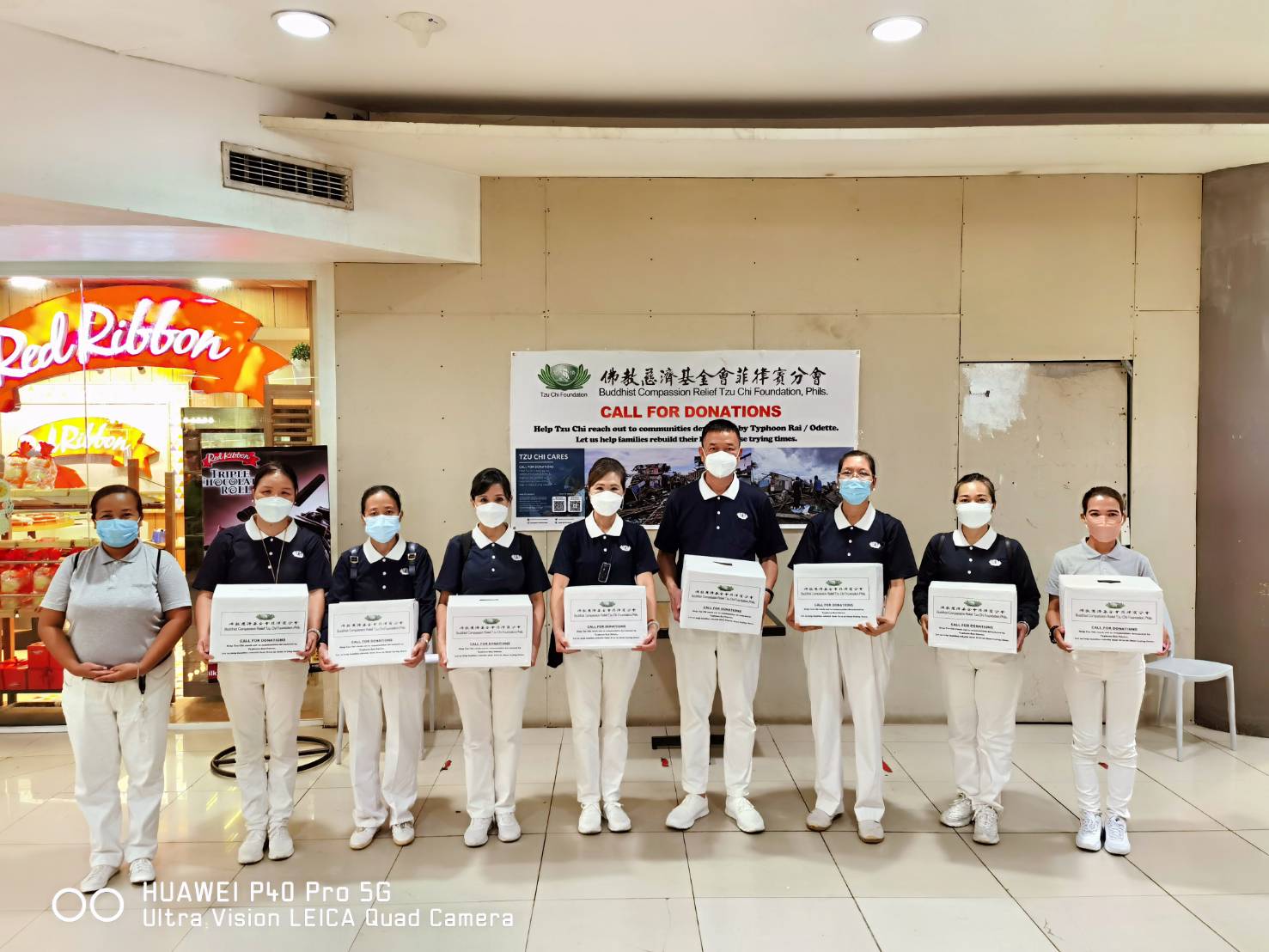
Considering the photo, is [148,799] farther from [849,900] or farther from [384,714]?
[849,900]

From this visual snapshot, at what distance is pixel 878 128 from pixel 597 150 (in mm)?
1421

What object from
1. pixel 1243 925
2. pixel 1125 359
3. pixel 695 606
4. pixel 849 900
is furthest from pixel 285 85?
pixel 1243 925

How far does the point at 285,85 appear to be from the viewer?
3816mm

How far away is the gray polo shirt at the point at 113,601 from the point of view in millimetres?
2939

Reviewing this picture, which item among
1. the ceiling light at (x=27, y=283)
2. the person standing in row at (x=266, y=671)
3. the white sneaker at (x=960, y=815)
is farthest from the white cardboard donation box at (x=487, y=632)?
the ceiling light at (x=27, y=283)

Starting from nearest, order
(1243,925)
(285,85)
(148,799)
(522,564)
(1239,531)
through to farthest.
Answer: (1243,925) → (148,799) → (522,564) → (285,85) → (1239,531)

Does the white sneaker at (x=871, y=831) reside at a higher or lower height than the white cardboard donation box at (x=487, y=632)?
lower

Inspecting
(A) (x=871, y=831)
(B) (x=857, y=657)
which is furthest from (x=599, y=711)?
(A) (x=871, y=831)

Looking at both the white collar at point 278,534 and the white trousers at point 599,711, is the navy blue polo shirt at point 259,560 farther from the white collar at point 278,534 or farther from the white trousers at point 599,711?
the white trousers at point 599,711

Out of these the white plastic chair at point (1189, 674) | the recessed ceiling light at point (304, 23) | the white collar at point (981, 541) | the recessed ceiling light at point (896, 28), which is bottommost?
the white plastic chair at point (1189, 674)

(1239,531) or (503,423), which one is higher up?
(503,423)

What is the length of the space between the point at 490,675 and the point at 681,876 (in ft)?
3.60

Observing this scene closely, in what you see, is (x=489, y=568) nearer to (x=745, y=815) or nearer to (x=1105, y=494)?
(x=745, y=815)

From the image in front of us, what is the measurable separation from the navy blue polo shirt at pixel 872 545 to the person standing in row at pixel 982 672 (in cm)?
14
